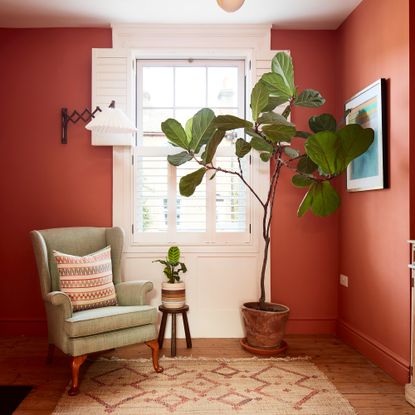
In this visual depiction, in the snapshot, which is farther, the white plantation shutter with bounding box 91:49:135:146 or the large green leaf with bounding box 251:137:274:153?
the white plantation shutter with bounding box 91:49:135:146

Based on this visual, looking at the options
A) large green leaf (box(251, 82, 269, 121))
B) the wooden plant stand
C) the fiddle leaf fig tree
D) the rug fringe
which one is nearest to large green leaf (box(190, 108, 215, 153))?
the fiddle leaf fig tree

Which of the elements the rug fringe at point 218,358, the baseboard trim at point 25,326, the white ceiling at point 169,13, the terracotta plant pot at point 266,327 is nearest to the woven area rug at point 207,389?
the rug fringe at point 218,358

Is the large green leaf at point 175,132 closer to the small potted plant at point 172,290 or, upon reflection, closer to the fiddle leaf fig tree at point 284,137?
the fiddle leaf fig tree at point 284,137

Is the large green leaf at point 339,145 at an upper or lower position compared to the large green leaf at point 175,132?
lower

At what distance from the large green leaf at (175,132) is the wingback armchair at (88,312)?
848 millimetres

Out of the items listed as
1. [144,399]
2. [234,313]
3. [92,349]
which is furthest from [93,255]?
[234,313]

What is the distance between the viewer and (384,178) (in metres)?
2.92

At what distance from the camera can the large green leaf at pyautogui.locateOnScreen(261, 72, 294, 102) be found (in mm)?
3150

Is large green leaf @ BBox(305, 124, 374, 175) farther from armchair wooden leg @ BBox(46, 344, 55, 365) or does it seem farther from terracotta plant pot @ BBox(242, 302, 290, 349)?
armchair wooden leg @ BBox(46, 344, 55, 365)

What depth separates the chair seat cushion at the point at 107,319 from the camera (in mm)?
2646

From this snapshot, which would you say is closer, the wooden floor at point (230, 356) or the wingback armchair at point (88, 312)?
the wooden floor at point (230, 356)

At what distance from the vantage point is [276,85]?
316cm

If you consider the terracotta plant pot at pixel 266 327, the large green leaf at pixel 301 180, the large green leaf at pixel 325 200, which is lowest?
the terracotta plant pot at pixel 266 327

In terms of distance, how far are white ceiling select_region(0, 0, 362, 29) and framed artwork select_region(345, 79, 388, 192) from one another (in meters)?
0.79
